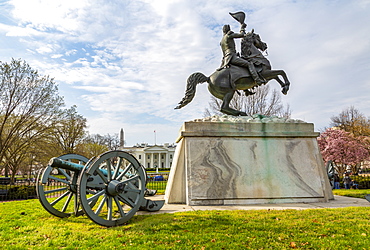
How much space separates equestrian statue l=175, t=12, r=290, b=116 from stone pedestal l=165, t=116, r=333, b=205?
124 cm

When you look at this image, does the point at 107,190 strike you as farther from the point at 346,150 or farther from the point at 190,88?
the point at 346,150

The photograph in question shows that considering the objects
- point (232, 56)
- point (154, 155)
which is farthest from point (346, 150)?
point (154, 155)

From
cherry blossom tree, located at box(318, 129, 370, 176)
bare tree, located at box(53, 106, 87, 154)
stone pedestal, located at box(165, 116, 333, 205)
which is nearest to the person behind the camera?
stone pedestal, located at box(165, 116, 333, 205)

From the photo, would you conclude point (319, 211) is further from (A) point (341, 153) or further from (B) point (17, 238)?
(A) point (341, 153)

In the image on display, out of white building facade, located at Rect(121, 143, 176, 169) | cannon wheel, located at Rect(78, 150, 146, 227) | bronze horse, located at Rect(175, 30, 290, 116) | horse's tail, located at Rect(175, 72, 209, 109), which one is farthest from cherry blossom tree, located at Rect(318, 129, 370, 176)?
white building facade, located at Rect(121, 143, 176, 169)

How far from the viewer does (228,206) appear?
7.77 m

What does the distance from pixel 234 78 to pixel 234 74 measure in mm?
140

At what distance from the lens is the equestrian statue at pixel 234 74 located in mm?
9721

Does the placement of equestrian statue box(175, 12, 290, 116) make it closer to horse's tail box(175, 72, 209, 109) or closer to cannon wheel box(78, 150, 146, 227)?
horse's tail box(175, 72, 209, 109)

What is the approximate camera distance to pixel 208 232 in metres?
4.94

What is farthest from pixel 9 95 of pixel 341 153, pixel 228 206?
pixel 341 153

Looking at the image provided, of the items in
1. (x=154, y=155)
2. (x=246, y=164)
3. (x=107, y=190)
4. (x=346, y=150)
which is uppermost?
(x=154, y=155)

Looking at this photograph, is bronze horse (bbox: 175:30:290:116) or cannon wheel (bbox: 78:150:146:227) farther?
bronze horse (bbox: 175:30:290:116)

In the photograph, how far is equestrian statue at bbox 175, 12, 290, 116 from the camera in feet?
31.9
